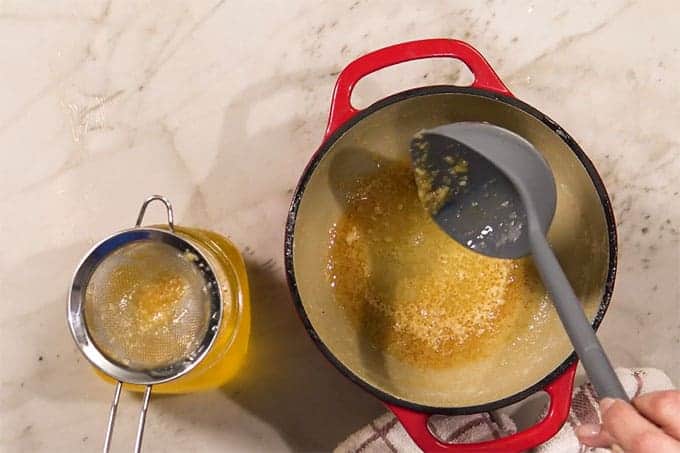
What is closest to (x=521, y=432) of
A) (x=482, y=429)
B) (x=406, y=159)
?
(x=482, y=429)

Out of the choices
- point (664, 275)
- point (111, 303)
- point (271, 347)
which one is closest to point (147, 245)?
point (111, 303)

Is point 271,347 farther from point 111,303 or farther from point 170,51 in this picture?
point 170,51

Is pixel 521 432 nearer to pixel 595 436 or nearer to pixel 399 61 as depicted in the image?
pixel 595 436

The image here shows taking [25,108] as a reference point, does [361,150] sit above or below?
below

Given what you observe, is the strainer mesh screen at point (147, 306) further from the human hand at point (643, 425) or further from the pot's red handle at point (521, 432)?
the human hand at point (643, 425)

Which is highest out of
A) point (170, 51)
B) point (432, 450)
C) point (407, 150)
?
point (170, 51)

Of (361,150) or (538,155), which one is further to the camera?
(361,150)
